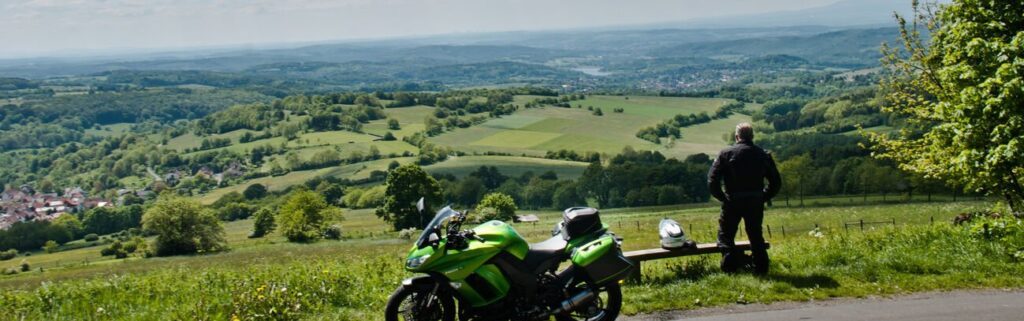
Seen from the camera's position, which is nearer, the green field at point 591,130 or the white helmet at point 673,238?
the white helmet at point 673,238

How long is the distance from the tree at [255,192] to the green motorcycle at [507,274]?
120 meters

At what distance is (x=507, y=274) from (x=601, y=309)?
1448 mm

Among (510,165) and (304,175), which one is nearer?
(510,165)

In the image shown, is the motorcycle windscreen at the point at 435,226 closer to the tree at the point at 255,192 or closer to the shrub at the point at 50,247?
the shrub at the point at 50,247

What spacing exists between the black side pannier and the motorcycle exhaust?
79 centimetres

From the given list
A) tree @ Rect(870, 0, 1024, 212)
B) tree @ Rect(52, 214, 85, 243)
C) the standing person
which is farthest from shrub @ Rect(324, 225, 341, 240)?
the standing person

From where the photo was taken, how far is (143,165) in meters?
167

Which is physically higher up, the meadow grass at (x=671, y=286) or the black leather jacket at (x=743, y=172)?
the black leather jacket at (x=743, y=172)

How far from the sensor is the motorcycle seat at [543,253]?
7995 millimetres

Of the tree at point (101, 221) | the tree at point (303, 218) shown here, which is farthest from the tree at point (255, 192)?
the tree at point (303, 218)

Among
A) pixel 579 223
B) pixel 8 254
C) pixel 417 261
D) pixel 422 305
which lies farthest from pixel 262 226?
pixel 417 261

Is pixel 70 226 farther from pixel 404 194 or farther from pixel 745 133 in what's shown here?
pixel 745 133

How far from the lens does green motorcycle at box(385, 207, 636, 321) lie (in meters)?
7.48

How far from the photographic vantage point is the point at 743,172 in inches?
388
